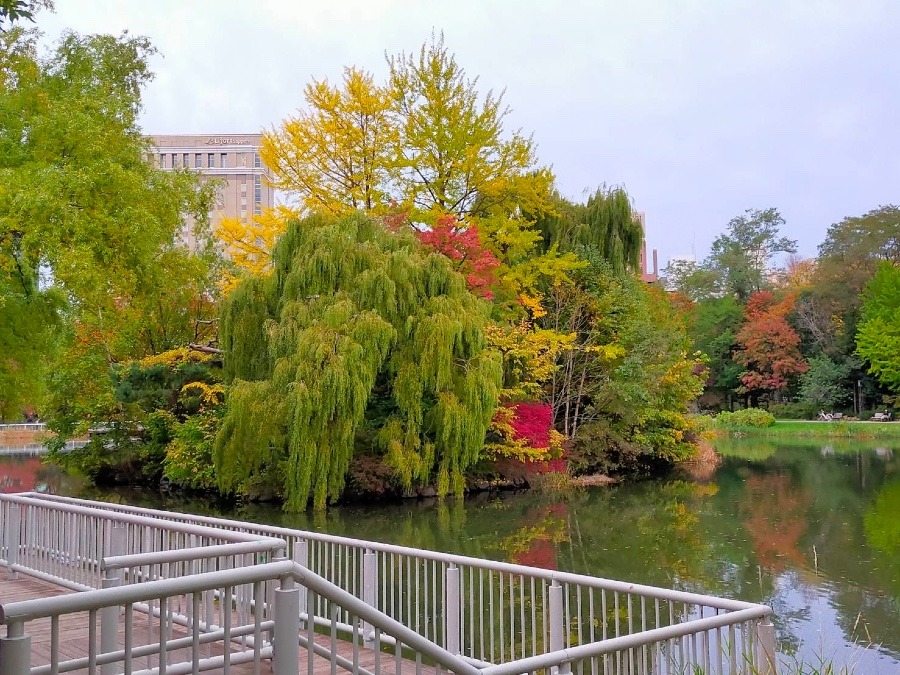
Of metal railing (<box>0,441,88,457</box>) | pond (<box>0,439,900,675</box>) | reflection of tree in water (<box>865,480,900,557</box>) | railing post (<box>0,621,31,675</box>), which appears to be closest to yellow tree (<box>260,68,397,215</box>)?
pond (<box>0,439,900,675</box>)

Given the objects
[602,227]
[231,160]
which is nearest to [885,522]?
[602,227]

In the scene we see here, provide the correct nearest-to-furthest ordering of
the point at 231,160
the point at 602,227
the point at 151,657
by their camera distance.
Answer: the point at 151,657 → the point at 602,227 → the point at 231,160

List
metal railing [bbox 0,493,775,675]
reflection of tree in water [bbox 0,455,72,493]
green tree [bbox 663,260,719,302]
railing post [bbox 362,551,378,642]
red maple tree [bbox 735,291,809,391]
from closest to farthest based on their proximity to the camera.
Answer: metal railing [bbox 0,493,775,675]
railing post [bbox 362,551,378,642]
reflection of tree in water [bbox 0,455,72,493]
red maple tree [bbox 735,291,809,391]
green tree [bbox 663,260,719,302]

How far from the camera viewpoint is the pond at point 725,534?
955 cm

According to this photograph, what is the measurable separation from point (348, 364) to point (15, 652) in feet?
49.7

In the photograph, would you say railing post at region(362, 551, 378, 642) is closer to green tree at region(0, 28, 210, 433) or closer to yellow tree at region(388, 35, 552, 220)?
green tree at region(0, 28, 210, 433)

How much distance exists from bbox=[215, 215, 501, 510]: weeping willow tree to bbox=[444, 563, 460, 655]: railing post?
38.1 feet

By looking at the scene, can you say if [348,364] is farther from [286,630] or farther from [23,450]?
[23,450]

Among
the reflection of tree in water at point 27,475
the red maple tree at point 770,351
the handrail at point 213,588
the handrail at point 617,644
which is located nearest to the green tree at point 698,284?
the red maple tree at point 770,351

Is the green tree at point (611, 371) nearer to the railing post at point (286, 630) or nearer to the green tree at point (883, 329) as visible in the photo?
the railing post at point (286, 630)

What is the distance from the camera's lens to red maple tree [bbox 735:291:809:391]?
4756 centimetres

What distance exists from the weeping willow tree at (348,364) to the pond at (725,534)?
116 centimetres

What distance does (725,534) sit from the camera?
49.2 feet

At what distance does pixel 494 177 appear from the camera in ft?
77.7
